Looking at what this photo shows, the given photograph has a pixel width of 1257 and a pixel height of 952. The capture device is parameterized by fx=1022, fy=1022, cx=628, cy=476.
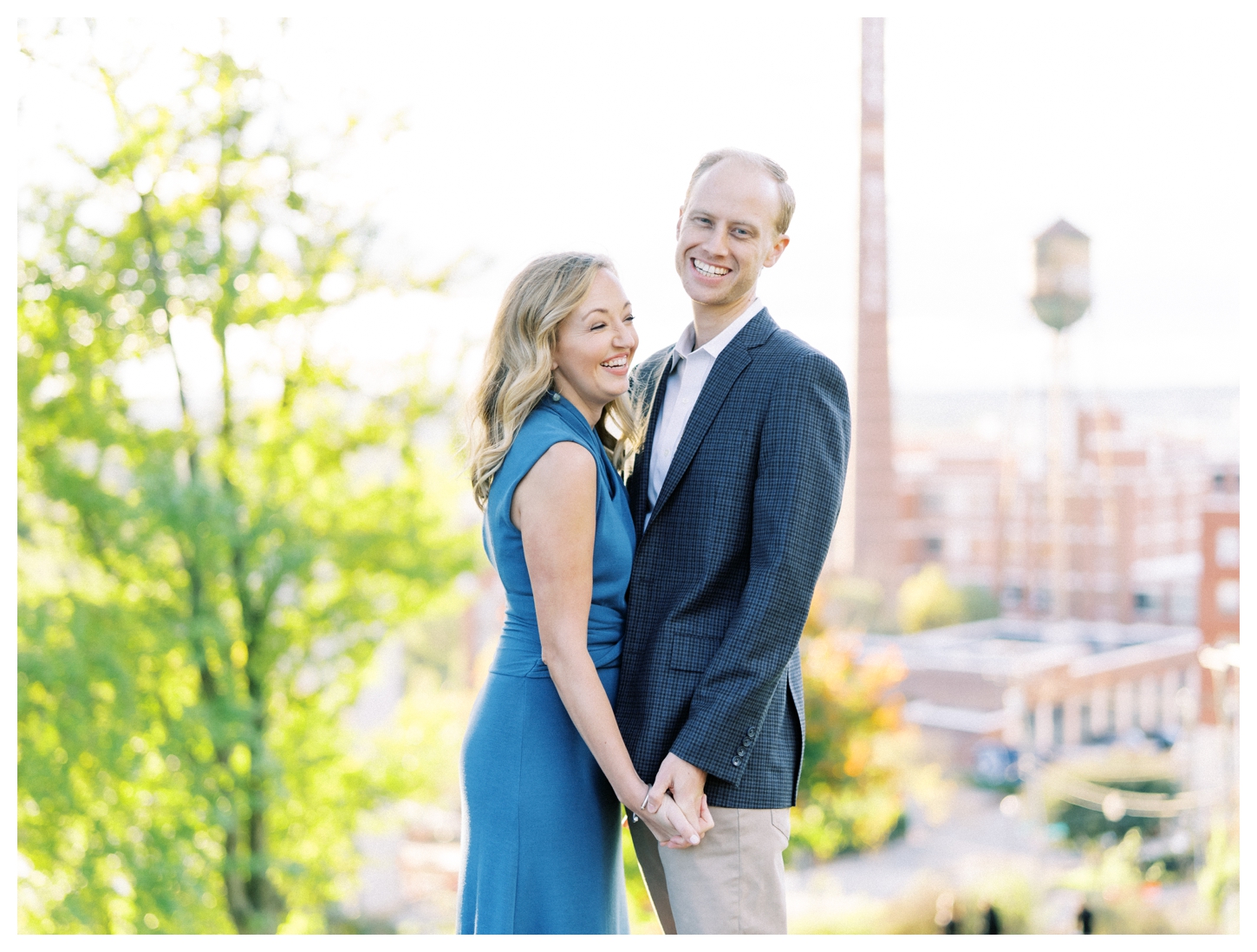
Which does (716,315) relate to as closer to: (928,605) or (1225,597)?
(1225,597)

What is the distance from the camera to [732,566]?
1.51 meters

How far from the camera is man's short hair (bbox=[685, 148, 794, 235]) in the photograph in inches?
62.1

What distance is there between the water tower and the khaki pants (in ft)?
80.9

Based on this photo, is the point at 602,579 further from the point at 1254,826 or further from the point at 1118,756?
the point at 1118,756

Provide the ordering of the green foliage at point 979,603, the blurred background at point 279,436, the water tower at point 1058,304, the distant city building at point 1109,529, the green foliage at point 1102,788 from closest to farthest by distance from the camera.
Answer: the blurred background at point 279,436, the green foliage at point 1102,788, the distant city building at point 1109,529, the water tower at point 1058,304, the green foliage at point 979,603

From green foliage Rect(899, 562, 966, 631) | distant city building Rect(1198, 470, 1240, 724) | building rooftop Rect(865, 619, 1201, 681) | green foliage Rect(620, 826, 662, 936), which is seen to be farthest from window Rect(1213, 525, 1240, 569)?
green foliage Rect(620, 826, 662, 936)

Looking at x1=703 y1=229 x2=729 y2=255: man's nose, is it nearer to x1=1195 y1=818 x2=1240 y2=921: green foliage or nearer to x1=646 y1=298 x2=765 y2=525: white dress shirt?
x1=646 y1=298 x2=765 y2=525: white dress shirt

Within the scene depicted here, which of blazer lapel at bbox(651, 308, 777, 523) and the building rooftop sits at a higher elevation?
blazer lapel at bbox(651, 308, 777, 523)

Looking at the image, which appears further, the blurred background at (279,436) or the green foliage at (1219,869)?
the green foliage at (1219,869)

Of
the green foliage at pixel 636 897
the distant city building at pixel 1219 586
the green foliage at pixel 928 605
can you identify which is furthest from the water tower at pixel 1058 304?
the green foliage at pixel 636 897

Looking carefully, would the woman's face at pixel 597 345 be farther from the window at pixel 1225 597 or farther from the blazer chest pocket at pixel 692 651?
the window at pixel 1225 597

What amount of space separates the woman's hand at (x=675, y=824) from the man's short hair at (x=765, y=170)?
0.89 meters

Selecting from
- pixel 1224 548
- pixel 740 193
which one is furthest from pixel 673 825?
pixel 1224 548

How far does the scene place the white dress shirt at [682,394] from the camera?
5.26ft
